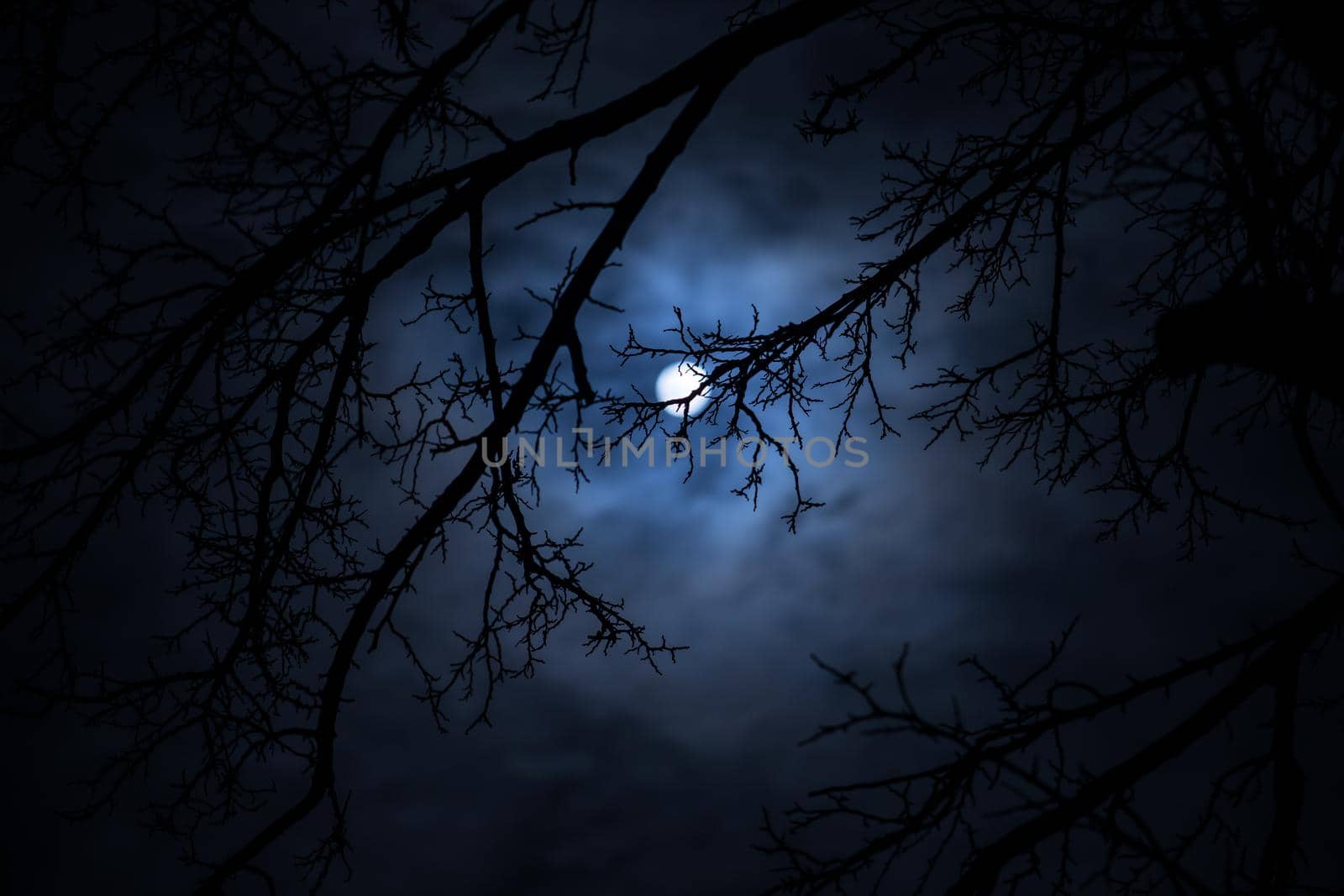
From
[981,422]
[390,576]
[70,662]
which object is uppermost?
[981,422]

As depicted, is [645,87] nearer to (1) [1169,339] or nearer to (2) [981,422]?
(1) [1169,339]

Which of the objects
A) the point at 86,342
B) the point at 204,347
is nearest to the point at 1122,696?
A: the point at 204,347

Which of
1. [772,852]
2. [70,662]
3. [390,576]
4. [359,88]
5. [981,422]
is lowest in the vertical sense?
[772,852]

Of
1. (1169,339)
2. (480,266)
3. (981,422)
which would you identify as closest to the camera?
(1169,339)

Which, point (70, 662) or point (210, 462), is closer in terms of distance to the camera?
point (70, 662)

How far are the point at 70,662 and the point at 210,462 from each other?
3.52ft

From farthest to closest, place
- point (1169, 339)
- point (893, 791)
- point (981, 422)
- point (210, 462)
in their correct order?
1. point (981, 422)
2. point (210, 462)
3. point (893, 791)
4. point (1169, 339)

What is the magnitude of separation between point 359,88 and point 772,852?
3761 mm

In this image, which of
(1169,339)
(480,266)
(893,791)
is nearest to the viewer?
(1169,339)

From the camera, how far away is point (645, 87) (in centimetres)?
333

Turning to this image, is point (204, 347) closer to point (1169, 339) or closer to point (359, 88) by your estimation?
point (359, 88)

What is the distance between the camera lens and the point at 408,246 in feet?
11.4

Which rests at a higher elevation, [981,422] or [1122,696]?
[981,422]

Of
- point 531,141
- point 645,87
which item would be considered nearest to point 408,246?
point 531,141
